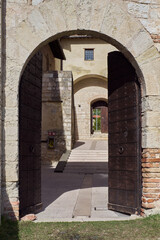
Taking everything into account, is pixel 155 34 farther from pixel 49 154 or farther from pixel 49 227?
pixel 49 154

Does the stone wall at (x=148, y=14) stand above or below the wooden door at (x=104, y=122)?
above

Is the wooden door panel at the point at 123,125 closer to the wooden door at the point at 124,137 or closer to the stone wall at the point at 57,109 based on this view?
the wooden door at the point at 124,137

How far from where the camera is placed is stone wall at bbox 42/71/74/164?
42.5 feet

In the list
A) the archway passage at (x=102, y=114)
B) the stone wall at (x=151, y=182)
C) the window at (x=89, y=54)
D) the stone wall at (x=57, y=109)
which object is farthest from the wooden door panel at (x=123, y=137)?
the archway passage at (x=102, y=114)

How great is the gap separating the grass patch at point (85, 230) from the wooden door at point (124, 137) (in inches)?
21.2

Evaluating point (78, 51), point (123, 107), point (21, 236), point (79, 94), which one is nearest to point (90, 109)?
point (79, 94)

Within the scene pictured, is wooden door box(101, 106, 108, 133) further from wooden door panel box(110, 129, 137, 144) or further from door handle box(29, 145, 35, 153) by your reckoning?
door handle box(29, 145, 35, 153)

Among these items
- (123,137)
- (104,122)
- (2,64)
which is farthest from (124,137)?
(104,122)

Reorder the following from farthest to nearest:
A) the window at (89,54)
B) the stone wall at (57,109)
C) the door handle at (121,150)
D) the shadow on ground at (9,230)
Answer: the window at (89,54)
the stone wall at (57,109)
the door handle at (121,150)
the shadow on ground at (9,230)

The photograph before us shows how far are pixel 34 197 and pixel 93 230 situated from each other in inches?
49.8

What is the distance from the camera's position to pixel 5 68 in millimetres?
3816

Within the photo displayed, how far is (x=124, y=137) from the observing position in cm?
434

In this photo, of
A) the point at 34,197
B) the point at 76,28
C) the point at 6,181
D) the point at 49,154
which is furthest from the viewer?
the point at 49,154

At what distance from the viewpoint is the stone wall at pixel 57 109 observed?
12961 mm
